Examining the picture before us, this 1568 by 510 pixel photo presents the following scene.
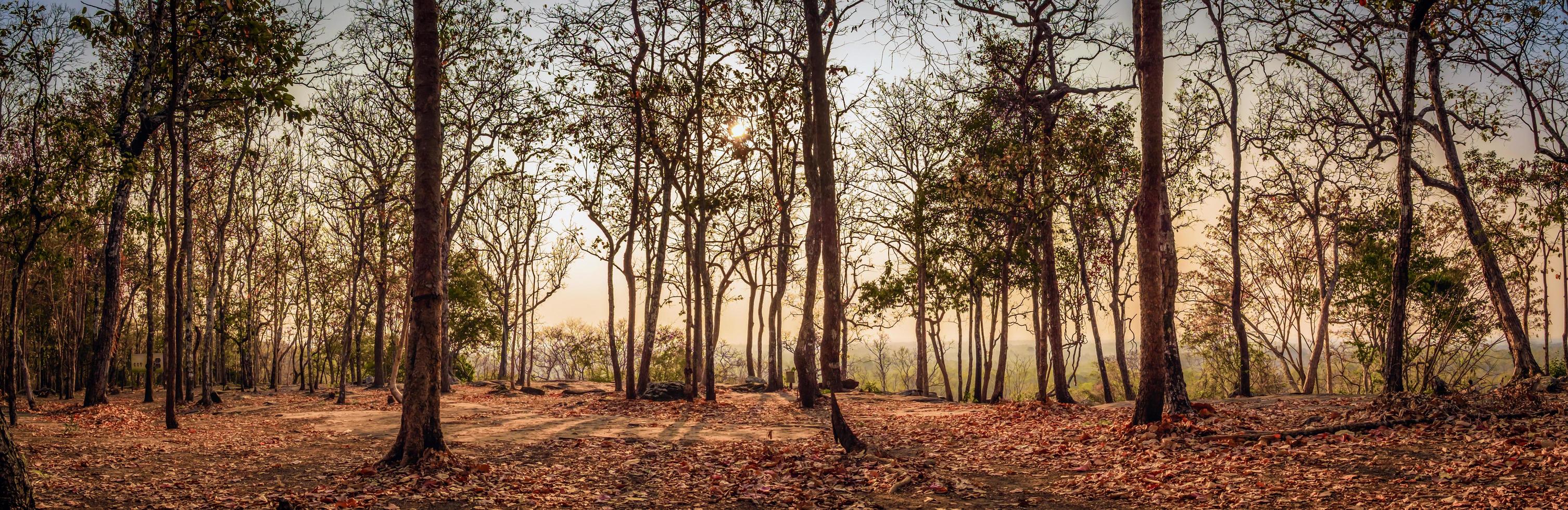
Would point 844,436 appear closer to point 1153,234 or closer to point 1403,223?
point 1153,234

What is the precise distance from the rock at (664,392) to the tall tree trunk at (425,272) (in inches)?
542

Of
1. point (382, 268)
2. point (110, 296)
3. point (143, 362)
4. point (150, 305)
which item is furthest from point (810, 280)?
point (143, 362)

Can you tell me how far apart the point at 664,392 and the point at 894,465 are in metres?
15.0

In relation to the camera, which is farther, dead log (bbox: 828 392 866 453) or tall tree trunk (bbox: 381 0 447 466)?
dead log (bbox: 828 392 866 453)

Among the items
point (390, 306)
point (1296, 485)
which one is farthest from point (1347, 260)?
point (390, 306)

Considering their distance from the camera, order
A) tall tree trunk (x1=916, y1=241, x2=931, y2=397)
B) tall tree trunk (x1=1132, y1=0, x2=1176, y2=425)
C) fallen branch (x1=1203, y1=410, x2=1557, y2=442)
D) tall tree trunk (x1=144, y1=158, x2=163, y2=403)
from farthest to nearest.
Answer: tall tree trunk (x1=916, y1=241, x2=931, y2=397) → tall tree trunk (x1=144, y1=158, x2=163, y2=403) → tall tree trunk (x1=1132, y1=0, x2=1176, y2=425) → fallen branch (x1=1203, y1=410, x2=1557, y2=442)

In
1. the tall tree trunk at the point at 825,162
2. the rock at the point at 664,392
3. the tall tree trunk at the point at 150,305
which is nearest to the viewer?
the tall tree trunk at the point at 825,162

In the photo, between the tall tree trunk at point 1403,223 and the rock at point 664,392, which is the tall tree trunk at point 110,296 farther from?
the tall tree trunk at point 1403,223

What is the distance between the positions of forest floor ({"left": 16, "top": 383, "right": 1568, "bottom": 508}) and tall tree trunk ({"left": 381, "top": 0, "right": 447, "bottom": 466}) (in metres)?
0.53

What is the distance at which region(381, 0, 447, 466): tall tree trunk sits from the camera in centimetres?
947

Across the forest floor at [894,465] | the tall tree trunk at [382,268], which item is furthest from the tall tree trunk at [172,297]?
the tall tree trunk at [382,268]

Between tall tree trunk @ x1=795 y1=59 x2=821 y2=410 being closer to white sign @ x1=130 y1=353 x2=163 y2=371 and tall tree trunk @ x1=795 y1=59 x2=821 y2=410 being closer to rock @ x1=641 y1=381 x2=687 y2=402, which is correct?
rock @ x1=641 y1=381 x2=687 y2=402

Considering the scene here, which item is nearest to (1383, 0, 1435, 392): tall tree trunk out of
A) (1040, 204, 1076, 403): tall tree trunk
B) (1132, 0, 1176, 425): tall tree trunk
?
(1132, 0, 1176, 425): tall tree trunk

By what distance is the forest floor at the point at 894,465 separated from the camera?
7.48 m
